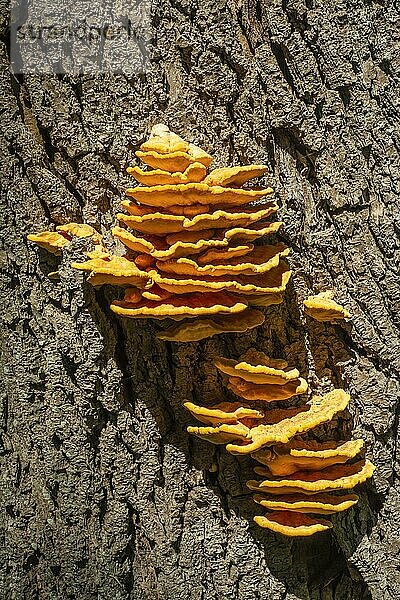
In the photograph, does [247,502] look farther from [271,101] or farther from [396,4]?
[396,4]

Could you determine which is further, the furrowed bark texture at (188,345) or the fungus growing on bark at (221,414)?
the furrowed bark texture at (188,345)

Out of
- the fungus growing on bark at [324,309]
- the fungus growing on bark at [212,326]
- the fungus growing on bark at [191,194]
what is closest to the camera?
the fungus growing on bark at [191,194]

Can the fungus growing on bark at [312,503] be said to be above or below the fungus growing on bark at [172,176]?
below

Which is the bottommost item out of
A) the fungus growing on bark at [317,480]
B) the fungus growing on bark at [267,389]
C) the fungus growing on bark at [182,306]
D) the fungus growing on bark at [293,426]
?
the fungus growing on bark at [317,480]

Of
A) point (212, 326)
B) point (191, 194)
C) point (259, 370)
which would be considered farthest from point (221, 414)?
point (191, 194)

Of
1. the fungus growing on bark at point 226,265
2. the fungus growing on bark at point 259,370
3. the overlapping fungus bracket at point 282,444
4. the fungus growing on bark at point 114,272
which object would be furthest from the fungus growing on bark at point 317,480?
the fungus growing on bark at point 114,272

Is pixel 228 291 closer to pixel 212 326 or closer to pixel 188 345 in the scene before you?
pixel 212 326

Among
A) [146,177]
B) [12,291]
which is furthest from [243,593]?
[146,177]

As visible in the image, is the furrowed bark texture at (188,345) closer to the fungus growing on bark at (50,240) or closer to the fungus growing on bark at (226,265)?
the fungus growing on bark at (50,240)

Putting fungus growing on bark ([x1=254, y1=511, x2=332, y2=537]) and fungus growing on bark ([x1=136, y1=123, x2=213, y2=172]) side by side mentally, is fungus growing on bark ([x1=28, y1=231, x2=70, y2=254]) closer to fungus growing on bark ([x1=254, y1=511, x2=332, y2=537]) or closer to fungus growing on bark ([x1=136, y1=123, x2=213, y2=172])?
fungus growing on bark ([x1=136, y1=123, x2=213, y2=172])
